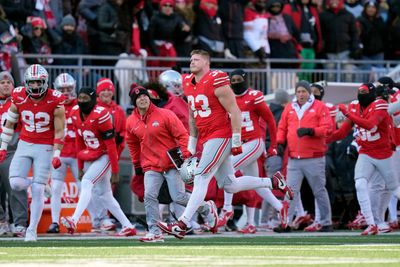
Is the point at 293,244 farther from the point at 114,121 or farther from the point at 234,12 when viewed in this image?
the point at 234,12

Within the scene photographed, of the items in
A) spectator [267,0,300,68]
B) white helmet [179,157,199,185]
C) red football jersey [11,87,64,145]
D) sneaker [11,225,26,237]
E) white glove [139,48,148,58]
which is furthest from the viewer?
spectator [267,0,300,68]

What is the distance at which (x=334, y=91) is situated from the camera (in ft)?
70.5

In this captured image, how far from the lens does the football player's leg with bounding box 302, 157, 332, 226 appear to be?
1780cm

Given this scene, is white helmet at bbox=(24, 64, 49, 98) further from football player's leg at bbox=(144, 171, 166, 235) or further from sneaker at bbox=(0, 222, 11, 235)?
sneaker at bbox=(0, 222, 11, 235)

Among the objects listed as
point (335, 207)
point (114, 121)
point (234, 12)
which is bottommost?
point (335, 207)

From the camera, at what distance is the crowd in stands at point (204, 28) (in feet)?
66.8

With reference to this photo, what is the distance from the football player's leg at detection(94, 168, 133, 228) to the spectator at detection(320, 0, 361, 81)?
750cm

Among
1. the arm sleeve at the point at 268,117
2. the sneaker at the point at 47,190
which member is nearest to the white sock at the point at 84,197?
the sneaker at the point at 47,190

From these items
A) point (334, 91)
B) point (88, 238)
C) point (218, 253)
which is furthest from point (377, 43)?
point (218, 253)

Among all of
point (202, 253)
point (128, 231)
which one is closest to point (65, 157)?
point (128, 231)

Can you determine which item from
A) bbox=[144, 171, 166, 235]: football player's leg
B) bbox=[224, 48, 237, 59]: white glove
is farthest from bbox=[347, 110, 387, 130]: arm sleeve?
bbox=[224, 48, 237, 59]: white glove

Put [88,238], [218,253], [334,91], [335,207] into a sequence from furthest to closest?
[334,91]
[335,207]
[88,238]
[218,253]

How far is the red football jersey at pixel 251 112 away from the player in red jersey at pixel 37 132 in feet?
8.22

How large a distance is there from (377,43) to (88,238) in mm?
9599
